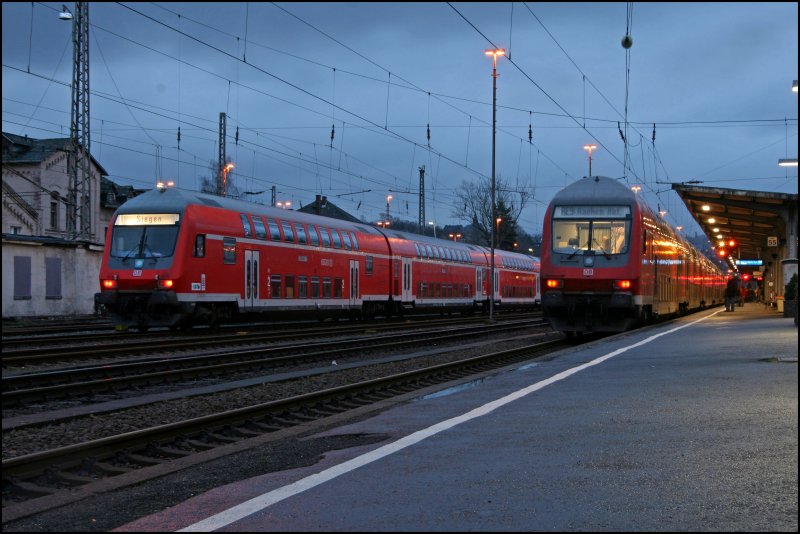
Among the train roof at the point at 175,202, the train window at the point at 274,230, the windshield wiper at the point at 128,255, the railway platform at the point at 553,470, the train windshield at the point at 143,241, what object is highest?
the train roof at the point at 175,202

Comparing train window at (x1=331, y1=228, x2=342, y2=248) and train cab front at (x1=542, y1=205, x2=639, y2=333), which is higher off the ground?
train window at (x1=331, y1=228, x2=342, y2=248)

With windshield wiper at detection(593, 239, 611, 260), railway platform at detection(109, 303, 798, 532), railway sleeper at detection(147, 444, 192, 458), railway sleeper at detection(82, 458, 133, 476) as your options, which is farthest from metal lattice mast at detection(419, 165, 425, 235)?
railway sleeper at detection(82, 458, 133, 476)

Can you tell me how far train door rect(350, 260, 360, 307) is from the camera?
33125 millimetres

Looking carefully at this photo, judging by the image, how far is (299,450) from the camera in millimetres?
8070

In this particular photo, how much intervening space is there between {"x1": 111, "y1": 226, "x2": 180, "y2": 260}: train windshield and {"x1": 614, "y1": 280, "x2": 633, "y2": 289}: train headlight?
11783 mm

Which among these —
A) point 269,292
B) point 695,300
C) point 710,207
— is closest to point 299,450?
point 269,292

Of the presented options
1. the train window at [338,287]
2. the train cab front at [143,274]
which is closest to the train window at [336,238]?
the train window at [338,287]

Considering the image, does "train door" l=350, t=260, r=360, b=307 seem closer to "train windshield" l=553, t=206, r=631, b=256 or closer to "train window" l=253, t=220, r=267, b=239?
"train window" l=253, t=220, r=267, b=239

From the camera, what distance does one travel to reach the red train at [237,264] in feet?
75.4

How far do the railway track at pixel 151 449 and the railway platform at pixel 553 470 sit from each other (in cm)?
119

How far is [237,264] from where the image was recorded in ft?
82.1

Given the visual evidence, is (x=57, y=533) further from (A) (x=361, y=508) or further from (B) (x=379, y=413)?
(B) (x=379, y=413)

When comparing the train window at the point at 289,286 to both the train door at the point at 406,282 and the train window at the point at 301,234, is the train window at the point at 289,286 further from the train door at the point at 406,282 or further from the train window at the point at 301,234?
the train door at the point at 406,282

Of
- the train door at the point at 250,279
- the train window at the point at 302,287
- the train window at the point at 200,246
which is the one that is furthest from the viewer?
the train window at the point at 302,287
